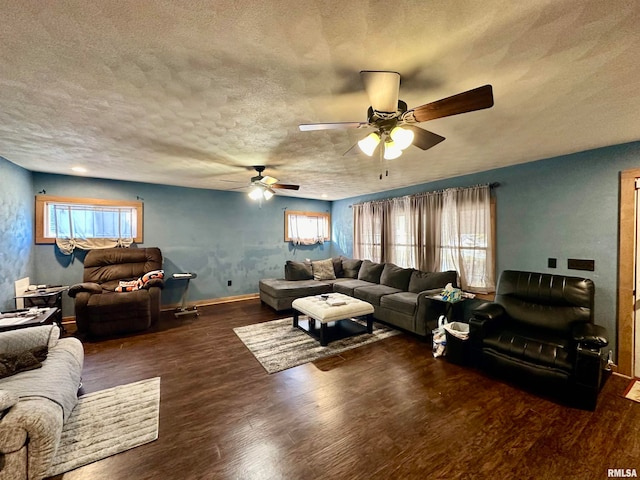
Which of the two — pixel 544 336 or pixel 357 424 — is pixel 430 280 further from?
pixel 357 424

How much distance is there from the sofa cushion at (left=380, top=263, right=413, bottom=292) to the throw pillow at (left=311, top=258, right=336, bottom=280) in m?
1.18

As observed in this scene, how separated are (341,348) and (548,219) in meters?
3.14

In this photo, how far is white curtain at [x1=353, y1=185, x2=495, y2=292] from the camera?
3.88m

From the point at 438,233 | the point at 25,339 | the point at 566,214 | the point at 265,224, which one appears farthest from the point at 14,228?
the point at 566,214

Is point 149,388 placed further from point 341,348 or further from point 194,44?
point 194,44

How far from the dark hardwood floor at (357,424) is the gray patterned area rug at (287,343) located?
161 millimetres

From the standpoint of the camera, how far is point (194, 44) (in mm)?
1298

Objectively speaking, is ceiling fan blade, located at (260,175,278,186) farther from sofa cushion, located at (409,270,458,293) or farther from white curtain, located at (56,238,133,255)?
white curtain, located at (56,238,133,255)

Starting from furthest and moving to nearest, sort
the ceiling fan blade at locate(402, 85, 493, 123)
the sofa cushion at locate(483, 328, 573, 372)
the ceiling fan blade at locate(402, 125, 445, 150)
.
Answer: the sofa cushion at locate(483, 328, 573, 372), the ceiling fan blade at locate(402, 125, 445, 150), the ceiling fan blade at locate(402, 85, 493, 123)

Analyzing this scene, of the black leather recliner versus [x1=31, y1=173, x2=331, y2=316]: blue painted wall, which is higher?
[x1=31, y1=173, x2=331, y2=316]: blue painted wall

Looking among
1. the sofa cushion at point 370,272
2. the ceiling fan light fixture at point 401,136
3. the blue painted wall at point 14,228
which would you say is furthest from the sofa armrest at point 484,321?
the blue painted wall at point 14,228

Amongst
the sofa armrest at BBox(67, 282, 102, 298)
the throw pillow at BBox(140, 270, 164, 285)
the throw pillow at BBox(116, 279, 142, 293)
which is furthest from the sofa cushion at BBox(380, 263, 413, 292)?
the sofa armrest at BBox(67, 282, 102, 298)

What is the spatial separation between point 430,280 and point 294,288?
2.43 m

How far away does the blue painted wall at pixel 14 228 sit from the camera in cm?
316
